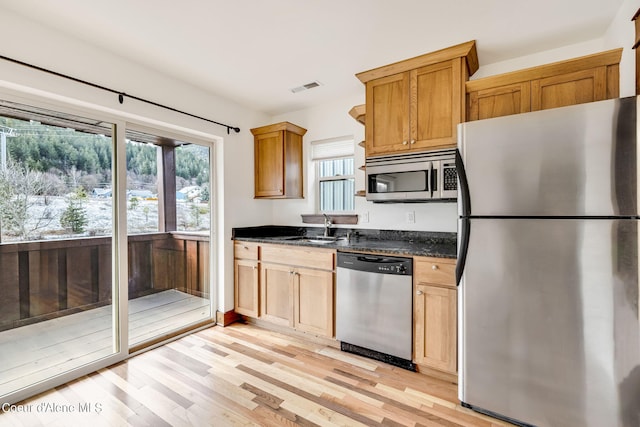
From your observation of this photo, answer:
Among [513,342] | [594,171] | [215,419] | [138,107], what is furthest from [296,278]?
[594,171]

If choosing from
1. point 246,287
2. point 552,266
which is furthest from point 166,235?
point 552,266

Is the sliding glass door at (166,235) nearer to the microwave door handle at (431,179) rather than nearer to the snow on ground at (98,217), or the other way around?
the snow on ground at (98,217)

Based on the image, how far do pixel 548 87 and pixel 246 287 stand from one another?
317cm

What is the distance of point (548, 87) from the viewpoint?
6.36ft

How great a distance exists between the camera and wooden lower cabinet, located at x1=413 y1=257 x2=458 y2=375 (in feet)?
6.81

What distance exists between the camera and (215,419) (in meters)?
1.76

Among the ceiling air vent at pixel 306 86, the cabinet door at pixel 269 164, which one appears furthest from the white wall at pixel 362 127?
the cabinet door at pixel 269 164

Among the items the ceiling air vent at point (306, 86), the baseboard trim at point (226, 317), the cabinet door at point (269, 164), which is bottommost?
the baseboard trim at point (226, 317)

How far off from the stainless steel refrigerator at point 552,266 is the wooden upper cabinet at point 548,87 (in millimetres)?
524

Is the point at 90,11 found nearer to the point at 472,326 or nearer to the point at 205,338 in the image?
the point at 205,338

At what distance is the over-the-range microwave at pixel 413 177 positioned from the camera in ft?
7.45

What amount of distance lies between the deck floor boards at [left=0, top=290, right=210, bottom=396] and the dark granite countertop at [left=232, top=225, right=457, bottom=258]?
109 cm

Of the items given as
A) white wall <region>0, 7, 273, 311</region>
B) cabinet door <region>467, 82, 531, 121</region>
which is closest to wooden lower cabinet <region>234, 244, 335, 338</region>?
white wall <region>0, 7, 273, 311</region>

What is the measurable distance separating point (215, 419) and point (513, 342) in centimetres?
182
